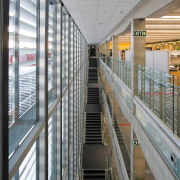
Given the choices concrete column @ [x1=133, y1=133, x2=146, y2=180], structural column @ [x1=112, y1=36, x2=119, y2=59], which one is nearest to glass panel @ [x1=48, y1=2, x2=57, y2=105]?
concrete column @ [x1=133, y1=133, x2=146, y2=180]

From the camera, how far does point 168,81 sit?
387cm

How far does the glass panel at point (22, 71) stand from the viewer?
2473 millimetres

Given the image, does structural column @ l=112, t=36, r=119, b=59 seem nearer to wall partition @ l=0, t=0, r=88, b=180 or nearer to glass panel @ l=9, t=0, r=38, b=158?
wall partition @ l=0, t=0, r=88, b=180

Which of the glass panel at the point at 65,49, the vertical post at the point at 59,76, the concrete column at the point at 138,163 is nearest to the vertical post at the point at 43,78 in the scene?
the vertical post at the point at 59,76

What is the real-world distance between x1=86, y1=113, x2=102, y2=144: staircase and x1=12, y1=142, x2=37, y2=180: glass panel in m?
14.5

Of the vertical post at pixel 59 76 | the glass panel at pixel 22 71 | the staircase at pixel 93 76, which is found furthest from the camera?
the staircase at pixel 93 76

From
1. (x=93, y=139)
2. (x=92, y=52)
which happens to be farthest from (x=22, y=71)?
(x=92, y=52)

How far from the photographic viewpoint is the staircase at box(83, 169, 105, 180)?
1346cm

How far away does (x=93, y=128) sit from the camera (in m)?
19.0

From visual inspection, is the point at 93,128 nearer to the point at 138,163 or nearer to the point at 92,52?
the point at 138,163

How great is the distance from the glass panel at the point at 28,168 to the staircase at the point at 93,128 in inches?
570

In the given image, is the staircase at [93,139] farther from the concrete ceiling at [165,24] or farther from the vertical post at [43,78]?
the vertical post at [43,78]

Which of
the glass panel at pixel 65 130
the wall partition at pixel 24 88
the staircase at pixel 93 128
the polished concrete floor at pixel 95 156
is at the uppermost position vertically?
the wall partition at pixel 24 88

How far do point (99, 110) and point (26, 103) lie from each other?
60.0 feet
